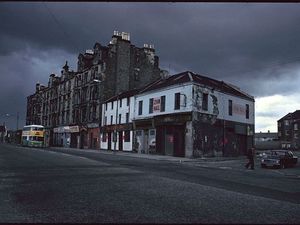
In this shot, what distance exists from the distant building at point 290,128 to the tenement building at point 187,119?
47.7 m

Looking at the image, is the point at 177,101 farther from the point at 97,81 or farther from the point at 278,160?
the point at 97,81

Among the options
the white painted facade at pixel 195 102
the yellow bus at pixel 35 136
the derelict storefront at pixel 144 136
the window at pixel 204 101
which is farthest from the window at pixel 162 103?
the yellow bus at pixel 35 136

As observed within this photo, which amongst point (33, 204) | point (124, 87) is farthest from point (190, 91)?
point (33, 204)

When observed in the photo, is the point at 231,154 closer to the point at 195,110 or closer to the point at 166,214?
the point at 195,110

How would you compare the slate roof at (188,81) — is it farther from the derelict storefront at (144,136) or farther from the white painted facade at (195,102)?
the derelict storefront at (144,136)

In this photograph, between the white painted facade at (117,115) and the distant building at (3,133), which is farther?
the distant building at (3,133)

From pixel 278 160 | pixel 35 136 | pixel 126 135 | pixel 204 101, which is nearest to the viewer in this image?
pixel 278 160

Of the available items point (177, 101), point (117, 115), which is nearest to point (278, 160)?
point (177, 101)

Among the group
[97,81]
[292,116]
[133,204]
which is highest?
[97,81]

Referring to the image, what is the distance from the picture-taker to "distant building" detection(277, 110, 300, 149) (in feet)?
283

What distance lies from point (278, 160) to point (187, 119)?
11.3 metres

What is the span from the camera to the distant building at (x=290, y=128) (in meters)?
86.1

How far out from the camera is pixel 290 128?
296ft

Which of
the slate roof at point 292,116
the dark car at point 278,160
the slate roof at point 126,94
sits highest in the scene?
the slate roof at point 292,116
